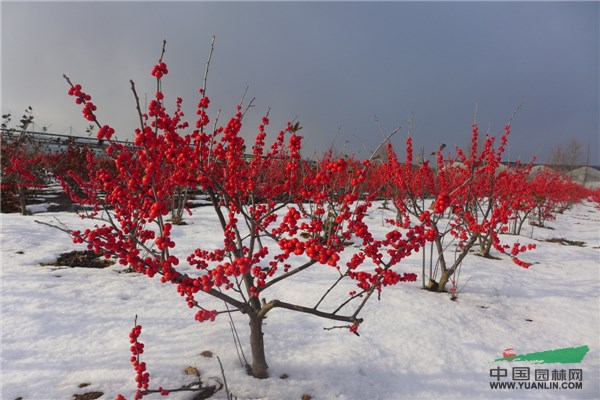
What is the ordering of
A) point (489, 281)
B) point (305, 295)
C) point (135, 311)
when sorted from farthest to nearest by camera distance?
point (489, 281) < point (305, 295) < point (135, 311)

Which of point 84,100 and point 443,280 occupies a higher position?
point 84,100

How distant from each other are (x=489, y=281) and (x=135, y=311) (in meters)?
5.07

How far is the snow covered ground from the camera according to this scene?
7.79 feet

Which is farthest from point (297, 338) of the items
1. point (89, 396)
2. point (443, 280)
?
point (443, 280)

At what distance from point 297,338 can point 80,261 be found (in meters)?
3.88

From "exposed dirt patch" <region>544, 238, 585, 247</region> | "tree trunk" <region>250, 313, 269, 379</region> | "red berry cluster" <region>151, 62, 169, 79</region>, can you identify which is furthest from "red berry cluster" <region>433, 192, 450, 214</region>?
"exposed dirt patch" <region>544, 238, 585, 247</region>

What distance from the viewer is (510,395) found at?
8.21 feet

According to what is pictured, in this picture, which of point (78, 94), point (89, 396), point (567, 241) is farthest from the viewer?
point (567, 241)

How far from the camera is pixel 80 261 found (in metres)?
4.87

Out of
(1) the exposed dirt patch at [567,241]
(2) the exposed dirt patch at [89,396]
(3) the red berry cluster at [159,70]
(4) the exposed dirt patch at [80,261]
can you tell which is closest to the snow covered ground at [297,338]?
(2) the exposed dirt patch at [89,396]

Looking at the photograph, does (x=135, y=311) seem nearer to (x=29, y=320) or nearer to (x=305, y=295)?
(x=29, y=320)

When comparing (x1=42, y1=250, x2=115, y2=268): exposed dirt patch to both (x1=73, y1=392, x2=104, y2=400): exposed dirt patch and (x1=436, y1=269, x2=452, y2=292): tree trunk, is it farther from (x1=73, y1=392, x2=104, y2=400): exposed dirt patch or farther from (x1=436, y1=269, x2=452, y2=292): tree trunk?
(x1=436, y1=269, x2=452, y2=292): tree trunk

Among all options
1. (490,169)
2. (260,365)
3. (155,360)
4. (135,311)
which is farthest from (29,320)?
(490,169)

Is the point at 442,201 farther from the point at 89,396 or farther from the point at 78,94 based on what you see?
the point at 89,396
